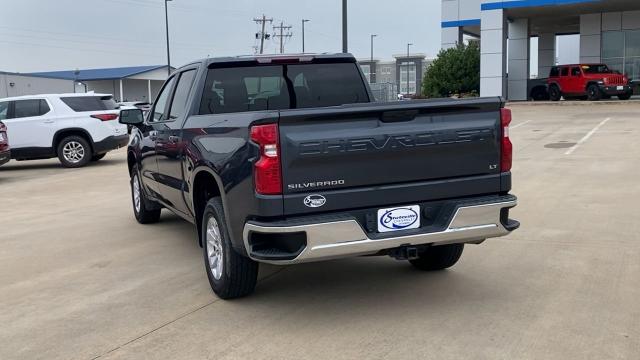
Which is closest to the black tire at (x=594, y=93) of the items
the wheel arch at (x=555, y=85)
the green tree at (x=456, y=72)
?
the wheel arch at (x=555, y=85)

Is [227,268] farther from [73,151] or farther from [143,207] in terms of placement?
[73,151]

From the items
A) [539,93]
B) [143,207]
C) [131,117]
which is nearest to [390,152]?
[131,117]

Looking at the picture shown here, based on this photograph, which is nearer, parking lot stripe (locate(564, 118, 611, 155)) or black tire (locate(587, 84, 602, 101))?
parking lot stripe (locate(564, 118, 611, 155))

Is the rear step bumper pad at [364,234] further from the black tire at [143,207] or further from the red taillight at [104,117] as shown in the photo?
the red taillight at [104,117]

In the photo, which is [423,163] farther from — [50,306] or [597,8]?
[597,8]

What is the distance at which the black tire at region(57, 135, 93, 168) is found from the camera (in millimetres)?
15438

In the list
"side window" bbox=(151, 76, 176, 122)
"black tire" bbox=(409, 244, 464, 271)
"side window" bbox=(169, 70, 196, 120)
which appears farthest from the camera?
"side window" bbox=(151, 76, 176, 122)

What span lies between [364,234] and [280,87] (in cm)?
225

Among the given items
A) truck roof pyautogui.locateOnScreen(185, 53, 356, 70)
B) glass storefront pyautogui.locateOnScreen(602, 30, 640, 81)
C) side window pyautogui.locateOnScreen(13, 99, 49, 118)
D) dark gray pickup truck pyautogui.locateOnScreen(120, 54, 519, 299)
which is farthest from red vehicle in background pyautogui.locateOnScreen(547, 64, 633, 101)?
dark gray pickup truck pyautogui.locateOnScreen(120, 54, 519, 299)

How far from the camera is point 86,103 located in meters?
15.7

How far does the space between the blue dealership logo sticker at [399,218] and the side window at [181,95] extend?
94.1 inches

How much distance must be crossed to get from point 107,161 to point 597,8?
27.7m

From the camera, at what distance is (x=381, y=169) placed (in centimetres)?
434

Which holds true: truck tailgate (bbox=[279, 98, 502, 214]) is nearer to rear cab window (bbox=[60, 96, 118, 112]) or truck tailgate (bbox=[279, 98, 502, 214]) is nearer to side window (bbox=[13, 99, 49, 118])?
rear cab window (bbox=[60, 96, 118, 112])
